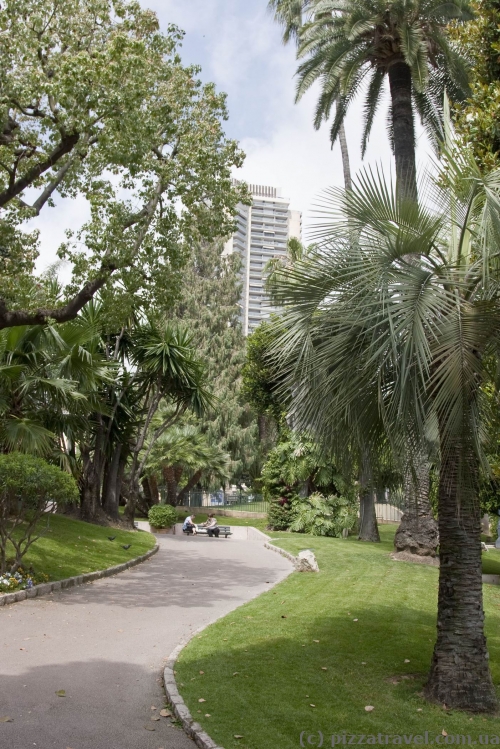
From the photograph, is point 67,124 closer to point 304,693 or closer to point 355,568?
point 304,693

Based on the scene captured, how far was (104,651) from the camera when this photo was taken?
8195 mm

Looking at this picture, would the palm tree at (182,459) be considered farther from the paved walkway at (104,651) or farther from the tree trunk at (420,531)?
the paved walkway at (104,651)

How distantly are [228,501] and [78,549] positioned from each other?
31329mm

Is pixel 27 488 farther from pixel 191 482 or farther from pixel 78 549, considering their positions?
pixel 191 482

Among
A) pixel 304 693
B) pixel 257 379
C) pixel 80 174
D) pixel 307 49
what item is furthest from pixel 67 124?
pixel 257 379

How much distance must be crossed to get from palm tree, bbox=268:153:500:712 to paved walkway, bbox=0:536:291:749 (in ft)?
9.49

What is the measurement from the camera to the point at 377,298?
6.07m

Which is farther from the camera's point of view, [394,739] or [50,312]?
[50,312]

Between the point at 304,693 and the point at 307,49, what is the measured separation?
18212 mm

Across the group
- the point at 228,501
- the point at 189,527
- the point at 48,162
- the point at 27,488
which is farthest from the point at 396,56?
the point at 228,501

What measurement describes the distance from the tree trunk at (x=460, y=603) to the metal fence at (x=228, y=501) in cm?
3272

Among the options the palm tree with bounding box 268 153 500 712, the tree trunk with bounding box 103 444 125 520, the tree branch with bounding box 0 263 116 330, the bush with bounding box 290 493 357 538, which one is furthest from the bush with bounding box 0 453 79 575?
the bush with bounding box 290 493 357 538

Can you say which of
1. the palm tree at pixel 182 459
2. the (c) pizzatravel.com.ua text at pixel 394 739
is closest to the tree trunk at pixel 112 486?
the palm tree at pixel 182 459

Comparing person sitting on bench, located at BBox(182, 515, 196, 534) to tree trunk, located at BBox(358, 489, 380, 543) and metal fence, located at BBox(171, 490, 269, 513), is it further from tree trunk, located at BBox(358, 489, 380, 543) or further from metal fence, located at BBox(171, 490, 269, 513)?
metal fence, located at BBox(171, 490, 269, 513)
